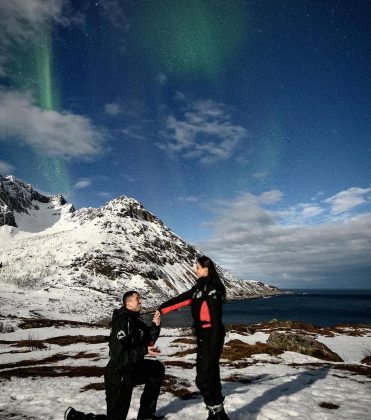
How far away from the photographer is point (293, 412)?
8992 millimetres

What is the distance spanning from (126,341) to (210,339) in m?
1.86

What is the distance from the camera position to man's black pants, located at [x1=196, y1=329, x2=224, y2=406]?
7.18m

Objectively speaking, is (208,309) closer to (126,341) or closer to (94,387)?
(126,341)

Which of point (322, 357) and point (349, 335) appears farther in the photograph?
point (349, 335)

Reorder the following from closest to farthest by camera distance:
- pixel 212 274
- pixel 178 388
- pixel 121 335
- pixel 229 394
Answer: pixel 121 335
pixel 212 274
pixel 229 394
pixel 178 388

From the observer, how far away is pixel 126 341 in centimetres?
674

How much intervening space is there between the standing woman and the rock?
75.2 feet

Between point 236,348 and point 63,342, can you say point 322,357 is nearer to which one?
point 236,348

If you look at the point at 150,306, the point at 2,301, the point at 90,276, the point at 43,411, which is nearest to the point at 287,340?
the point at 43,411

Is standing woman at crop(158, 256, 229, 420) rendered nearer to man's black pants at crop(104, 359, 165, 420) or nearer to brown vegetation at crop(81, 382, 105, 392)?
man's black pants at crop(104, 359, 165, 420)

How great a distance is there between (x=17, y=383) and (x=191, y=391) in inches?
314

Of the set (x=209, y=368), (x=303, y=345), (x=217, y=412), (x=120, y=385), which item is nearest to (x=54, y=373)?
(x=120, y=385)

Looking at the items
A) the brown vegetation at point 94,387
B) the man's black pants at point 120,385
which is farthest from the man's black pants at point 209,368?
the brown vegetation at point 94,387

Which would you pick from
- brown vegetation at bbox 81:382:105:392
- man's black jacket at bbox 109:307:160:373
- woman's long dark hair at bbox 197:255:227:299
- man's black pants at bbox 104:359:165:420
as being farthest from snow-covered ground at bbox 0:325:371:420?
woman's long dark hair at bbox 197:255:227:299
